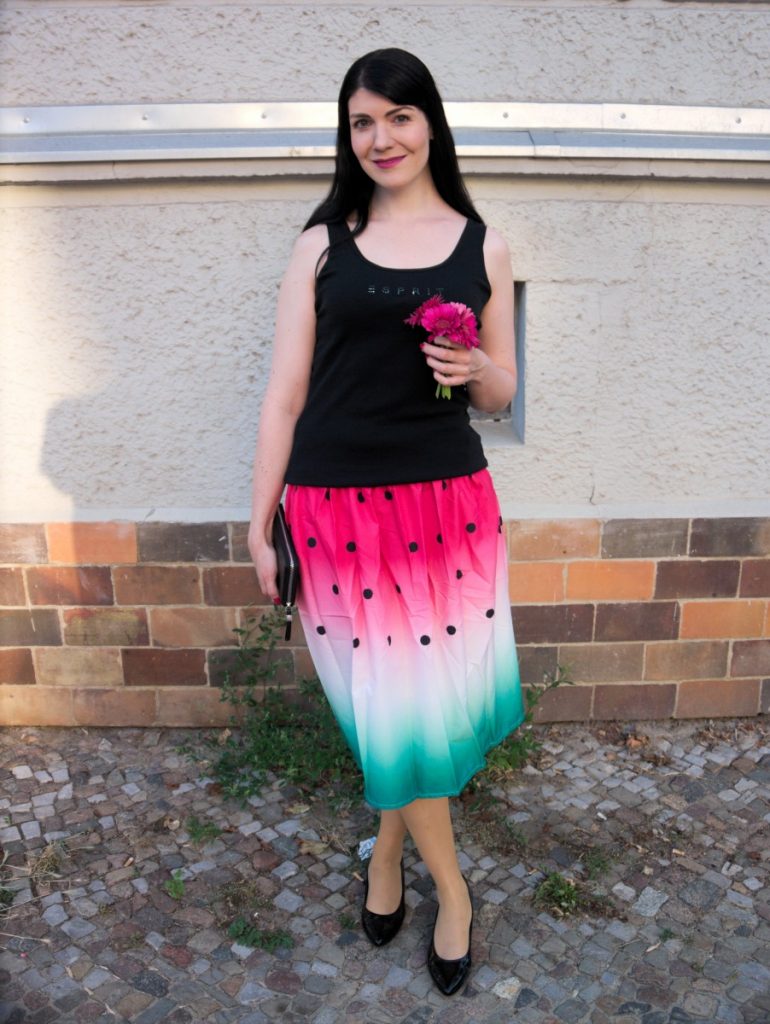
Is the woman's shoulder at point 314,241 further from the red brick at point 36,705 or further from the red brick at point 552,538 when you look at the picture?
the red brick at point 36,705

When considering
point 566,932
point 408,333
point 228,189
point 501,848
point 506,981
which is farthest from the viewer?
point 228,189

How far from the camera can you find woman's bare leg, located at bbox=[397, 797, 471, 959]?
208 cm

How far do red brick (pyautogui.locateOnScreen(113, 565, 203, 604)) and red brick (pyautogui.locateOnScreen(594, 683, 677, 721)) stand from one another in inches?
59.4

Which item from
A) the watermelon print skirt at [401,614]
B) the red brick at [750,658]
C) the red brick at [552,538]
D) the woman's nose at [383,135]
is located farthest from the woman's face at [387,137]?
the red brick at [750,658]

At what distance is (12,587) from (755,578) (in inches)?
104

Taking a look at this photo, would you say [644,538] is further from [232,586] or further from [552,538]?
[232,586]

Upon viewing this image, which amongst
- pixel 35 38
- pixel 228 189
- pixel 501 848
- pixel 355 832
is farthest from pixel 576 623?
pixel 35 38

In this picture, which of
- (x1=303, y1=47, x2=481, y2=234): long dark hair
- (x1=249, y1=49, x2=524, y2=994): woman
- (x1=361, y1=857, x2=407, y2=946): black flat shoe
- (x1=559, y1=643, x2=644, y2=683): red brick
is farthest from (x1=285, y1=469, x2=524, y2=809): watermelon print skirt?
(x1=559, y1=643, x2=644, y2=683): red brick

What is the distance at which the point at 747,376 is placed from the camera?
2.93 metres

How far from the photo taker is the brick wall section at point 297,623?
300 cm

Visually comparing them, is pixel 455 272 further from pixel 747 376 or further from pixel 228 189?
pixel 747 376

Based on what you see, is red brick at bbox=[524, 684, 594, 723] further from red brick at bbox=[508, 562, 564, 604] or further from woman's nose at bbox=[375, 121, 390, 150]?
woman's nose at bbox=[375, 121, 390, 150]

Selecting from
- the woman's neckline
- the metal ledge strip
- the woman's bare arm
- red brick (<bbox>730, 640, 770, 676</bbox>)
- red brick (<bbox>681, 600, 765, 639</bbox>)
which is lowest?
red brick (<bbox>730, 640, 770, 676</bbox>)

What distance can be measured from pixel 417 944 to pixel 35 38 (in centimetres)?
284
